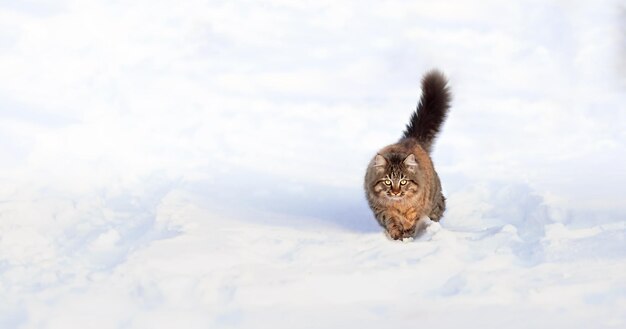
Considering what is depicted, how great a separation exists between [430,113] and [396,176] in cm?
174

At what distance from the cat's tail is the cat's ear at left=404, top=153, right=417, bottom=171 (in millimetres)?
1286

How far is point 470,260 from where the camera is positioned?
23.6 feet

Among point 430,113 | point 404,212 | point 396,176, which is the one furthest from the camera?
point 430,113

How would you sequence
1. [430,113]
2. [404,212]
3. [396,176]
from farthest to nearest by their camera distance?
[430,113]
[404,212]
[396,176]

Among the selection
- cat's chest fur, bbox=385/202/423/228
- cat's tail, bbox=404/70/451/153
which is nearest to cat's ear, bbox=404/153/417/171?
cat's chest fur, bbox=385/202/423/228

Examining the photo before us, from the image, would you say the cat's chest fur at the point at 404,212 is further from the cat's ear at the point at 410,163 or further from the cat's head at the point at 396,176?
the cat's ear at the point at 410,163

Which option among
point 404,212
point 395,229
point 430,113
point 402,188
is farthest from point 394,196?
point 430,113

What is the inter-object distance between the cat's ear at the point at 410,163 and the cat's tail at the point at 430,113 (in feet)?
4.22

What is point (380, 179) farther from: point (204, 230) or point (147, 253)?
point (147, 253)

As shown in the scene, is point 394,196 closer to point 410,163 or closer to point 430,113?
point 410,163

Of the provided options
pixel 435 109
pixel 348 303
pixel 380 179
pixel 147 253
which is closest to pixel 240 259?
pixel 147 253

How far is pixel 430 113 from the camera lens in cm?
1012

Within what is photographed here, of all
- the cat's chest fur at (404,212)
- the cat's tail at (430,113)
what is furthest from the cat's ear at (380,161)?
the cat's tail at (430,113)

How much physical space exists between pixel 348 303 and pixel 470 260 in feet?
4.70
